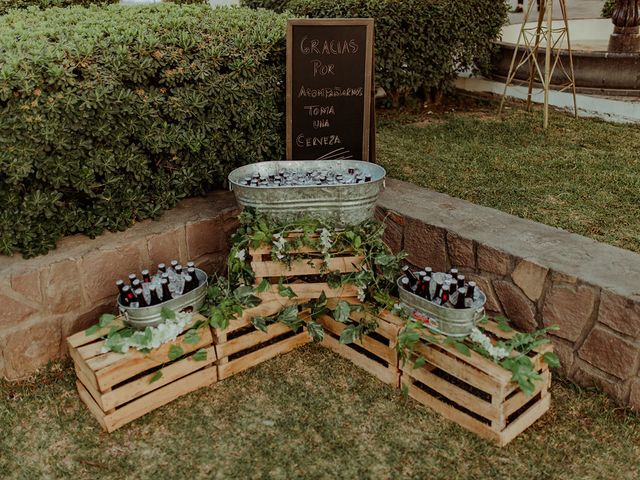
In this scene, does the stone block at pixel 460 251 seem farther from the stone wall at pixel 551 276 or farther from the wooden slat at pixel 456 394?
the wooden slat at pixel 456 394

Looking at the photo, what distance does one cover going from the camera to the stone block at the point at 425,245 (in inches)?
134

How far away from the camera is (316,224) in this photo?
318 cm

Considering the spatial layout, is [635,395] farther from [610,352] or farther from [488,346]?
[488,346]

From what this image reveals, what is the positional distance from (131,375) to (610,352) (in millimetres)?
2140

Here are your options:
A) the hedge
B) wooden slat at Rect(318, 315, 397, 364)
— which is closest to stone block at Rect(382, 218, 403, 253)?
wooden slat at Rect(318, 315, 397, 364)

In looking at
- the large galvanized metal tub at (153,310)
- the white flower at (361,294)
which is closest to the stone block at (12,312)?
the large galvanized metal tub at (153,310)

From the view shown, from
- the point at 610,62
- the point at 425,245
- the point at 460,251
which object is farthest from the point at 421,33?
the point at 460,251

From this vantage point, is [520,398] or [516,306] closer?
[520,398]

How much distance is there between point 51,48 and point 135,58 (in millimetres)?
409

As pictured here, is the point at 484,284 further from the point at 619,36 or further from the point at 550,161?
the point at 619,36

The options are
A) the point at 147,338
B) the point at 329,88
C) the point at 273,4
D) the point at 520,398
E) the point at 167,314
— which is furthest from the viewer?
the point at 273,4

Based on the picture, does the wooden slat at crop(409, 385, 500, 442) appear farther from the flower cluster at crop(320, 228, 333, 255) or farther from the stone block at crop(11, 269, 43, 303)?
the stone block at crop(11, 269, 43, 303)

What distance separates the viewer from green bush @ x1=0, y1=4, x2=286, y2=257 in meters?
2.98

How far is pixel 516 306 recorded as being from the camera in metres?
3.13
